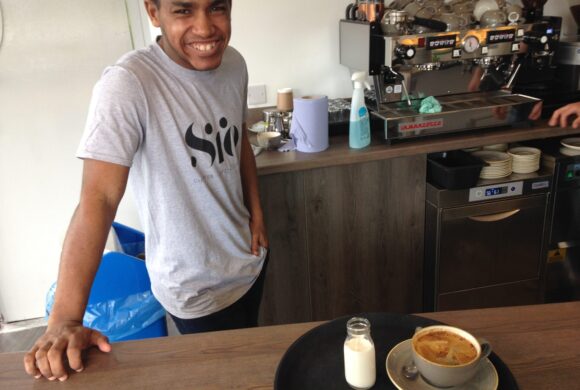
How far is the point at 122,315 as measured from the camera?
154 cm

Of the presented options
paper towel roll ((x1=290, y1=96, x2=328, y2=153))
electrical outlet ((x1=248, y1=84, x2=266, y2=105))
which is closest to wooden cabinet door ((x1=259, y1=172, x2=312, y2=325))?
paper towel roll ((x1=290, y1=96, x2=328, y2=153))

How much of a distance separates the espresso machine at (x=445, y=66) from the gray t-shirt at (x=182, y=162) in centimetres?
85

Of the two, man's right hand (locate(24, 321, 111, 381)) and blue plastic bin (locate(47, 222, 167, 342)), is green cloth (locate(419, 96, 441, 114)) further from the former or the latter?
man's right hand (locate(24, 321, 111, 381))

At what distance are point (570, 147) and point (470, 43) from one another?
0.61m

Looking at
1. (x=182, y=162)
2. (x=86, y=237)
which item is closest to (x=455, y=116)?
(x=182, y=162)

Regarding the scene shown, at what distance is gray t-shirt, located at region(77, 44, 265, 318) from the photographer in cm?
104

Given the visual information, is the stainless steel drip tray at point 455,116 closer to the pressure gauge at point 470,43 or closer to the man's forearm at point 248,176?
the pressure gauge at point 470,43

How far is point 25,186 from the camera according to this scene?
2.41 metres

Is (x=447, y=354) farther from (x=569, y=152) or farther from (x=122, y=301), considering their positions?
(x=569, y=152)

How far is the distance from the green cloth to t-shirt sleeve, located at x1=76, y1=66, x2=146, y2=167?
1265mm

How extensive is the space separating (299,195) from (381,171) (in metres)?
0.34

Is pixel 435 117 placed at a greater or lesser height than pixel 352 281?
greater

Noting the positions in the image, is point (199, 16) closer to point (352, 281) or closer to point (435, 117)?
point (435, 117)

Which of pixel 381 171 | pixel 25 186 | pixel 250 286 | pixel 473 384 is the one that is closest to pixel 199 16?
pixel 250 286
